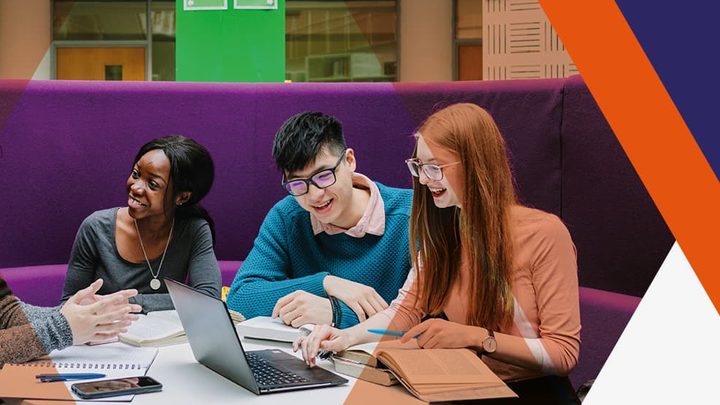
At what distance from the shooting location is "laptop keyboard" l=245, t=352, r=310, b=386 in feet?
5.62

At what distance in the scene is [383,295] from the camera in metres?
2.82

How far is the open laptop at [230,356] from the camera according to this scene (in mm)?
1651

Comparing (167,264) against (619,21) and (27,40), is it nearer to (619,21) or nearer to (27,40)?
(619,21)

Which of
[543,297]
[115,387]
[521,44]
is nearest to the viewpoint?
[115,387]

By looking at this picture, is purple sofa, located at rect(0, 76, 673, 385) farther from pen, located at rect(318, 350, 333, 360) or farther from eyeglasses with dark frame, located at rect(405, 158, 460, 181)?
pen, located at rect(318, 350, 333, 360)

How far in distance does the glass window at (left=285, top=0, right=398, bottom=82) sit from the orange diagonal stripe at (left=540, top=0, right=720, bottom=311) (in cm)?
619

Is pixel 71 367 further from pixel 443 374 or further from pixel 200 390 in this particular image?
pixel 443 374

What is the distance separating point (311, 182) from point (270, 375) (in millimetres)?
957

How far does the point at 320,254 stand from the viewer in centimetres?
286

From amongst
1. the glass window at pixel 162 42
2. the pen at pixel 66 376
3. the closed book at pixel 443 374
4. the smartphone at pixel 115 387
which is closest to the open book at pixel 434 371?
the closed book at pixel 443 374

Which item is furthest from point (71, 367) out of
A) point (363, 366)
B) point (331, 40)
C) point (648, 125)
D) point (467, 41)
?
point (331, 40)

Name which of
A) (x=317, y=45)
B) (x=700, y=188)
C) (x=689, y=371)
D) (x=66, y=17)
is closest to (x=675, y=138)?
(x=700, y=188)

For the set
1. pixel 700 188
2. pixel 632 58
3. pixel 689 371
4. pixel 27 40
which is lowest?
pixel 689 371

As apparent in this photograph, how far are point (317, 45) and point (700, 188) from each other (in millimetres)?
7032
